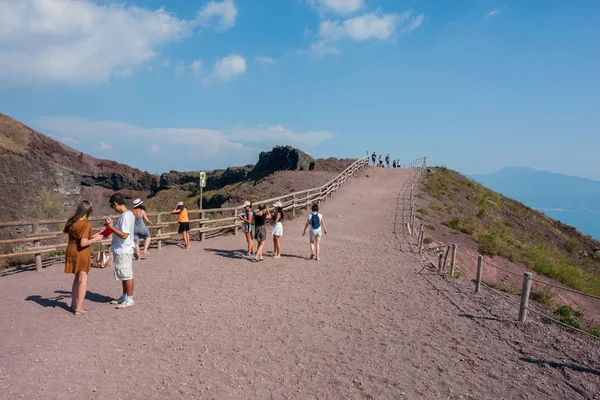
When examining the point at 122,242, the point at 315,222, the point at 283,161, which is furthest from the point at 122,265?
the point at 283,161

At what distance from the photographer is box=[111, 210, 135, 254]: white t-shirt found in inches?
255

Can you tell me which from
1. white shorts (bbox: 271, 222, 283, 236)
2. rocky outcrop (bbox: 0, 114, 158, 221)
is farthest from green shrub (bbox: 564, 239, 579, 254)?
rocky outcrop (bbox: 0, 114, 158, 221)

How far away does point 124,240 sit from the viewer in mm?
6676

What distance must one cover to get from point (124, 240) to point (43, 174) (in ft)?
103

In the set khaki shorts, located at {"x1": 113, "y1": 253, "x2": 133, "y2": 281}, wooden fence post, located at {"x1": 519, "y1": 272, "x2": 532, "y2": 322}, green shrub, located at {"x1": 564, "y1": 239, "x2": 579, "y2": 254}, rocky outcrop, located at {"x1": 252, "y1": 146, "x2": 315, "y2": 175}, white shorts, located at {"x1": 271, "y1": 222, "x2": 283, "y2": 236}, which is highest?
rocky outcrop, located at {"x1": 252, "y1": 146, "x2": 315, "y2": 175}

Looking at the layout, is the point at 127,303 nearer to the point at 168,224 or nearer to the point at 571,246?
the point at 168,224

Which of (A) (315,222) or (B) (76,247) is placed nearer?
(B) (76,247)

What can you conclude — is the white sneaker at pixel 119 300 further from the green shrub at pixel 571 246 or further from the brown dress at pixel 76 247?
the green shrub at pixel 571 246

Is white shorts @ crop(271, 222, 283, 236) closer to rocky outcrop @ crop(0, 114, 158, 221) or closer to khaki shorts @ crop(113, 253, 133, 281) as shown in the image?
khaki shorts @ crop(113, 253, 133, 281)

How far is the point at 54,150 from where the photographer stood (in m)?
50.0

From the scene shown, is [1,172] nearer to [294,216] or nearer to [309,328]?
[294,216]

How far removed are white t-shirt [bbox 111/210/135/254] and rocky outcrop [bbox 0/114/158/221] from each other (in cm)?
2246

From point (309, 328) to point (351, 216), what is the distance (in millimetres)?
14211

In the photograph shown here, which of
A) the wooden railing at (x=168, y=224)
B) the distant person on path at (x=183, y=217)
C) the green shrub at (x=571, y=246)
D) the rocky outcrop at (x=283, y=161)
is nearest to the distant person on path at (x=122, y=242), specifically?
the wooden railing at (x=168, y=224)
